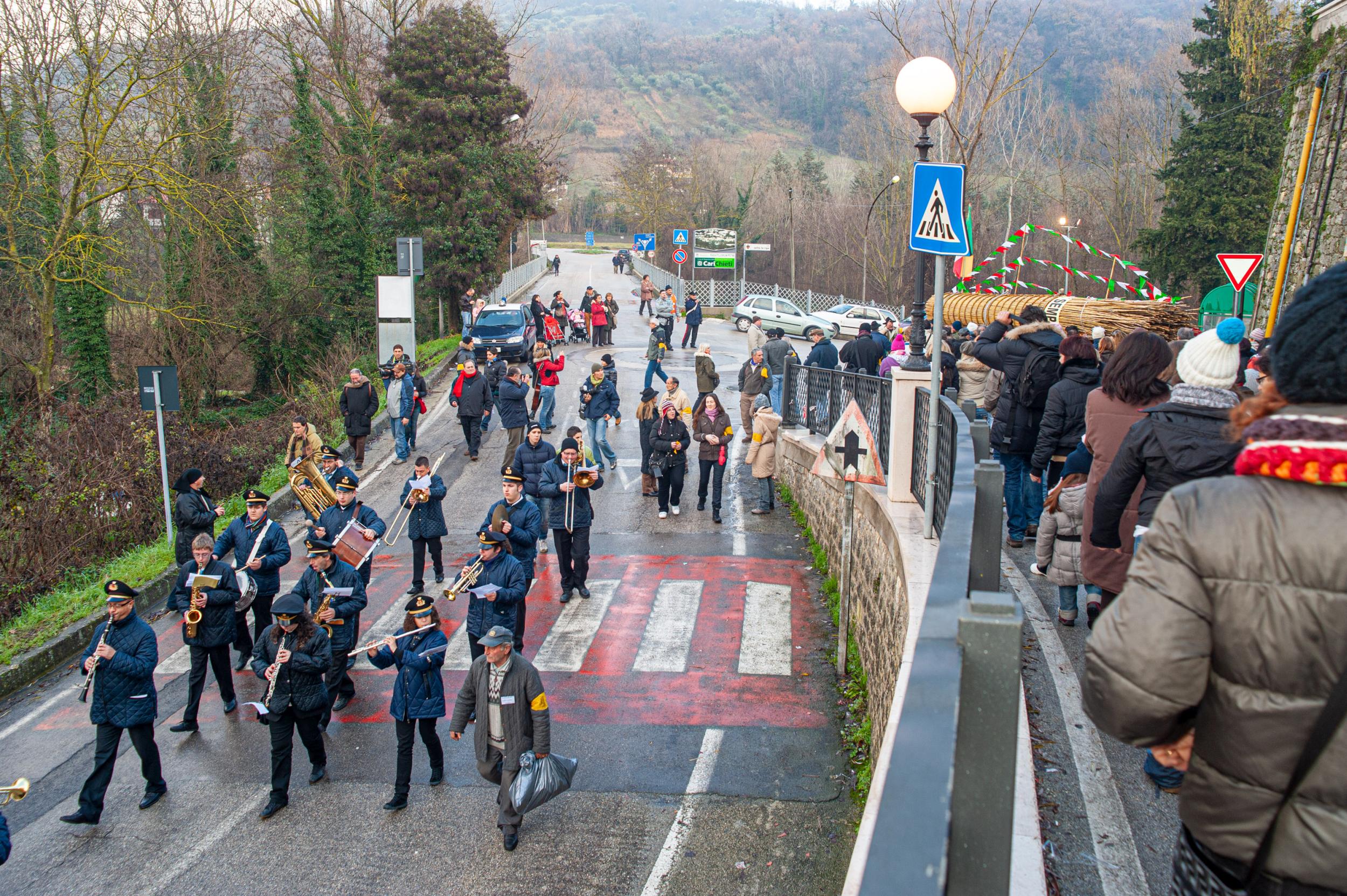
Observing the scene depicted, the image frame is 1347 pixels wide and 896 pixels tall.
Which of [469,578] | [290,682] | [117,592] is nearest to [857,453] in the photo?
[469,578]

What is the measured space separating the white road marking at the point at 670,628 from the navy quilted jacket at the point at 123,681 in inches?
171

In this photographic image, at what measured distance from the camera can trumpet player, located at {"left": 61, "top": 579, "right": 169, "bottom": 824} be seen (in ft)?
23.9

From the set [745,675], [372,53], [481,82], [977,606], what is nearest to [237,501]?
[745,675]

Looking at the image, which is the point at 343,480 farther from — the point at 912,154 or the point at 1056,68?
the point at 1056,68

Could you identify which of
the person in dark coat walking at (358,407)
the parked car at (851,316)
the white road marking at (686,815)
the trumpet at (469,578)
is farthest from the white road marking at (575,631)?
the parked car at (851,316)

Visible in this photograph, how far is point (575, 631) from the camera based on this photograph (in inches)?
416

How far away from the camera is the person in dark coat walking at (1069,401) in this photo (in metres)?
7.90

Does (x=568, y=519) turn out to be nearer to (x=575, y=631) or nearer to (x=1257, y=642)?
(x=575, y=631)

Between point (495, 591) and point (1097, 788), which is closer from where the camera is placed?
point (1097, 788)

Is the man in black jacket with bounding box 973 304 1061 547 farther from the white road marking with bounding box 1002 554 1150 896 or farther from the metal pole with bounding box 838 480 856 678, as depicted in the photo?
the white road marking with bounding box 1002 554 1150 896

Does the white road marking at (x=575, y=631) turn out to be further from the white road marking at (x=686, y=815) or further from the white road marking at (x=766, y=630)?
the white road marking at (x=686, y=815)

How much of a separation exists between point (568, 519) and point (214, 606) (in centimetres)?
404

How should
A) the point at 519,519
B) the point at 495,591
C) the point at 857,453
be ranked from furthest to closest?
the point at 519,519
the point at 857,453
the point at 495,591

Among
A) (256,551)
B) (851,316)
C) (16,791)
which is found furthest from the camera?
(851,316)
